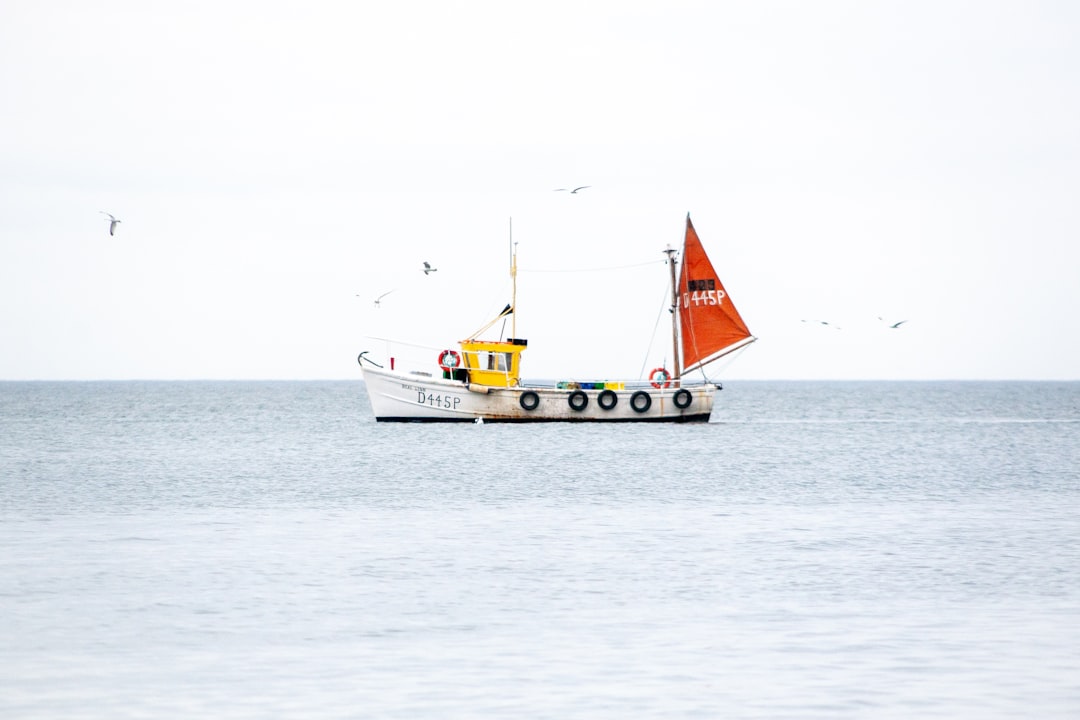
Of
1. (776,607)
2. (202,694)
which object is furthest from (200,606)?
(776,607)

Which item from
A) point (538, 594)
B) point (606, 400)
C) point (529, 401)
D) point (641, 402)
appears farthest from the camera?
point (641, 402)

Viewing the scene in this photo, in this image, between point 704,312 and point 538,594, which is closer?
point 538,594

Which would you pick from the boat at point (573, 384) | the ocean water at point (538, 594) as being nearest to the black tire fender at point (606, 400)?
the boat at point (573, 384)

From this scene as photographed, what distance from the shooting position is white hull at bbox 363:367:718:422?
206 ft

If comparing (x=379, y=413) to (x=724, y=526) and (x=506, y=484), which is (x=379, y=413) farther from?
(x=724, y=526)

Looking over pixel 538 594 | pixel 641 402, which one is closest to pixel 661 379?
pixel 641 402

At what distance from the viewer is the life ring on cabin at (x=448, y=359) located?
62.8 meters

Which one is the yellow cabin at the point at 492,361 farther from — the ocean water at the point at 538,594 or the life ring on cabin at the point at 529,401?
the ocean water at the point at 538,594

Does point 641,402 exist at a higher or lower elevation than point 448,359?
lower

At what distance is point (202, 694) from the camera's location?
1267 centimetres

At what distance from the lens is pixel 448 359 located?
2475 inches

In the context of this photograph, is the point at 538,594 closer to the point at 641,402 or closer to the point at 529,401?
the point at 529,401

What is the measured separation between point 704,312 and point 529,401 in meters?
10.1

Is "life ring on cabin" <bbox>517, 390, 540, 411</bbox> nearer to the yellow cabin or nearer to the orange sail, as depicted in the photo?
the yellow cabin
